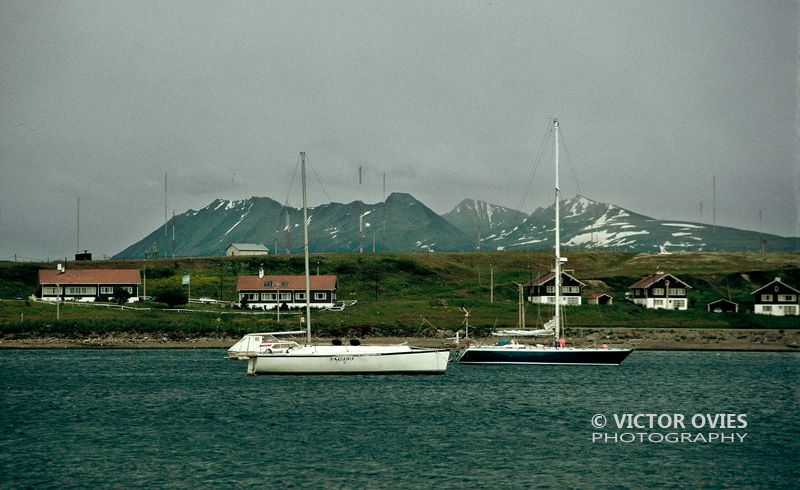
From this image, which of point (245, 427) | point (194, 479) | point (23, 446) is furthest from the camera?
point (245, 427)

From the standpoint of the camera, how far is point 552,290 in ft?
465

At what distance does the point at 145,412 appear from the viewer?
57.9m

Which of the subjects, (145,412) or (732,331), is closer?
(145,412)

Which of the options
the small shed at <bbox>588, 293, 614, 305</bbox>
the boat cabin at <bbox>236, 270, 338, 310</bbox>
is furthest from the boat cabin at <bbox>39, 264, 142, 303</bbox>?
the small shed at <bbox>588, 293, 614, 305</bbox>

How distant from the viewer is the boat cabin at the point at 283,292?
144250mm

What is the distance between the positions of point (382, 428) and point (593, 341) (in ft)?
187

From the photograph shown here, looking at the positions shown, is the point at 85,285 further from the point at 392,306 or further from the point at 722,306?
the point at 722,306

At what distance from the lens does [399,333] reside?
112m

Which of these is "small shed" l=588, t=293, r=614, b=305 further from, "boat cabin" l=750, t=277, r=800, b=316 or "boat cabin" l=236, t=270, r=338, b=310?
"boat cabin" l=236, t=270, r=338, b=310

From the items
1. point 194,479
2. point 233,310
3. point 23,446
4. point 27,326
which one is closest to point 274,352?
point 23,446

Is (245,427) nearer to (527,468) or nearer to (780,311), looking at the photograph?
(527,468)

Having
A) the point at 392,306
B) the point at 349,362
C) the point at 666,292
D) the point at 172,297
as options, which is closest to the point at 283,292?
the point at 172,297

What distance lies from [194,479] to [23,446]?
13577 millimetres

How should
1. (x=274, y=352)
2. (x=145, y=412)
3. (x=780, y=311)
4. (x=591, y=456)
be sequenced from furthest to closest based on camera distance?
(x=780, y=311) → (x=274, y=352) → (x=145, y=412) → (x=591, y=456)
